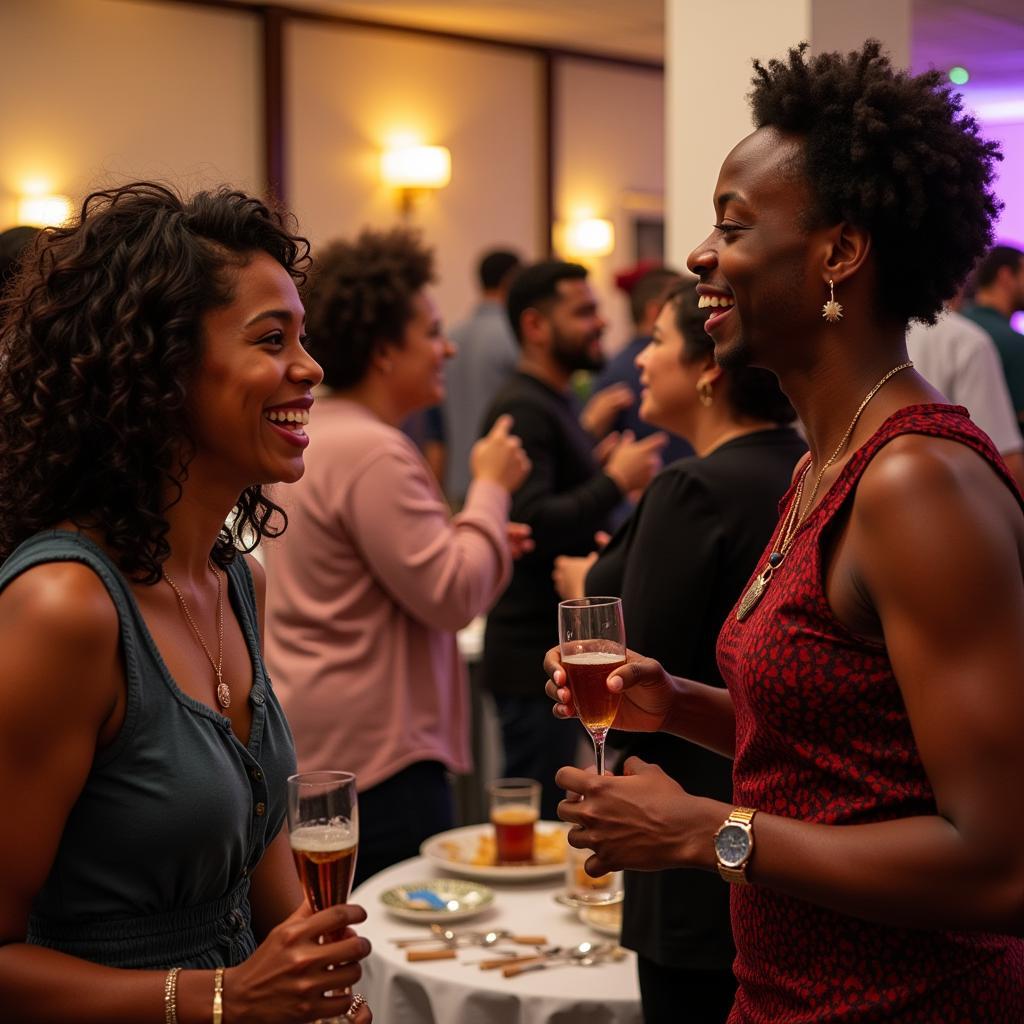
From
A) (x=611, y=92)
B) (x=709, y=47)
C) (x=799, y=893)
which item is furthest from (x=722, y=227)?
(x=611, y=92)

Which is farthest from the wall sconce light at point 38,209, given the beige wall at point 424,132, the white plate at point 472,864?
the white plate at point 472,864

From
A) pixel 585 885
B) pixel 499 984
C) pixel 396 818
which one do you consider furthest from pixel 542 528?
pixel 499 984

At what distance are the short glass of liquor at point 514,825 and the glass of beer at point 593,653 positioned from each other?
0.89 meters

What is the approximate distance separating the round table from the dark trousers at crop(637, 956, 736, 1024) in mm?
38

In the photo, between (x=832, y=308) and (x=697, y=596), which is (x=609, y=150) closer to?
(x=697, y=596)

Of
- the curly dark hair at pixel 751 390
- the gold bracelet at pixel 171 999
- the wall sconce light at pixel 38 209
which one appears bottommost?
the gold bracelet at pixel 171 999

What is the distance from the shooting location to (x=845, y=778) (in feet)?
4.31

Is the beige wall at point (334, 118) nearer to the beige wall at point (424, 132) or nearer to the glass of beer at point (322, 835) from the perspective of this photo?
the beige wall at point (424, 132)

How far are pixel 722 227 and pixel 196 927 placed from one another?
94 cm

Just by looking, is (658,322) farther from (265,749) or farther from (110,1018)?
(110,1018)

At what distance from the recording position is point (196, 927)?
1.45m

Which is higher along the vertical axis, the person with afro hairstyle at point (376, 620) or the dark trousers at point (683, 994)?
the person with afro hairstyle at point (376, 620)

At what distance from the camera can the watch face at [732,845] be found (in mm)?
1283

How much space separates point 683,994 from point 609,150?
7.66 meters
